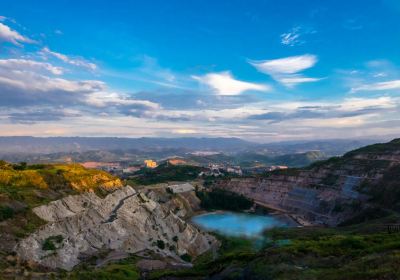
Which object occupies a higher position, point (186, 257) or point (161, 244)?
point (161, 244)

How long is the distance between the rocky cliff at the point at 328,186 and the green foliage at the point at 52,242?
277ft

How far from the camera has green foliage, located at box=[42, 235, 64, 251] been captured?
52.7 metres

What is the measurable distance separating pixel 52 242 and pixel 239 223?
70018 mm

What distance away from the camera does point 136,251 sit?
65.8 metres

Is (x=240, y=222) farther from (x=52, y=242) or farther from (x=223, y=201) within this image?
(x=52, y=242)

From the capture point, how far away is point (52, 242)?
54281 millimetres

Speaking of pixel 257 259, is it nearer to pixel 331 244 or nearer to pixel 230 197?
pixel 331 244

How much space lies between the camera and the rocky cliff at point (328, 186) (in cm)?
12019

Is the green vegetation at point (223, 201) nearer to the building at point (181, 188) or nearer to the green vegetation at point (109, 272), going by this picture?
the building at point (181, 188)

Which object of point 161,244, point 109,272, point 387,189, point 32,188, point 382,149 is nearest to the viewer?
point 109,272

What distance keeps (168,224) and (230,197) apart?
233ft

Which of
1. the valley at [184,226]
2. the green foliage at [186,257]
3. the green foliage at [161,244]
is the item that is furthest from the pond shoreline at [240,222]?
the green foliage at [161,244]

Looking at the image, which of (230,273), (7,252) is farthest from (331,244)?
(7,252)

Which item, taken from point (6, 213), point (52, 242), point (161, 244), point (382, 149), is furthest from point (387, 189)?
point (6, 213)
